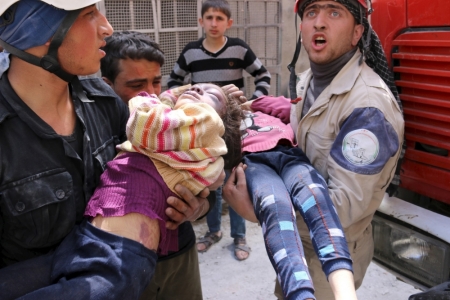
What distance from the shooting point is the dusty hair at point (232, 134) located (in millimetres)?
2340

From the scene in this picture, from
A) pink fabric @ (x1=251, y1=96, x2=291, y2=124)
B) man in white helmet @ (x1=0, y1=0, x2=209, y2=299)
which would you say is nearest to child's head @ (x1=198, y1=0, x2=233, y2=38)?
pink fabric @ (x1=251, y1=96, x2=291, y2=124)

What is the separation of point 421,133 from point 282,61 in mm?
4833

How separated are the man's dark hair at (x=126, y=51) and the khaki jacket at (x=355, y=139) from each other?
1.06 metres

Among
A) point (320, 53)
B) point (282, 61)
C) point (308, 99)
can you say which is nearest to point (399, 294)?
point (308, 99)

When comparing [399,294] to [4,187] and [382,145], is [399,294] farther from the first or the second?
[4,187]

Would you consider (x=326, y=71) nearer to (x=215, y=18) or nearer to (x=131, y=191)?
(x=131, y=191)

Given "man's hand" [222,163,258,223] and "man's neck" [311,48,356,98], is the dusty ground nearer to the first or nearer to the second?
"man's hand" [222,163,258,223]

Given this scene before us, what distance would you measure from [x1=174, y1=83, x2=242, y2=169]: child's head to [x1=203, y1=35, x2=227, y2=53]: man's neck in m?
2.63

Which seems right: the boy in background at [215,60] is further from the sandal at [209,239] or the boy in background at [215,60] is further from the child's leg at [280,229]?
the child's leg at [280,229]

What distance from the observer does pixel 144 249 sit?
1.73 meters

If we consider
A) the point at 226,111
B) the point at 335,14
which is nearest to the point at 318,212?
the point at 226,111

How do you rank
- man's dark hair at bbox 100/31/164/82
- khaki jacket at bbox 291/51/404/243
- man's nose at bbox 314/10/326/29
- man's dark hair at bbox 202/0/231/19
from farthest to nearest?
man's dark hair at bbox 202/0/231/19, man's dark hair at bbox 100/31/164/82, man's nose at bbox 314/10/326/29, khaki jacket at bbox 291/51/404/243

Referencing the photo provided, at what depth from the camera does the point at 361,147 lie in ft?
7.07

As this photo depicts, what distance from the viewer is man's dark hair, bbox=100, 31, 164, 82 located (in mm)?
2750
